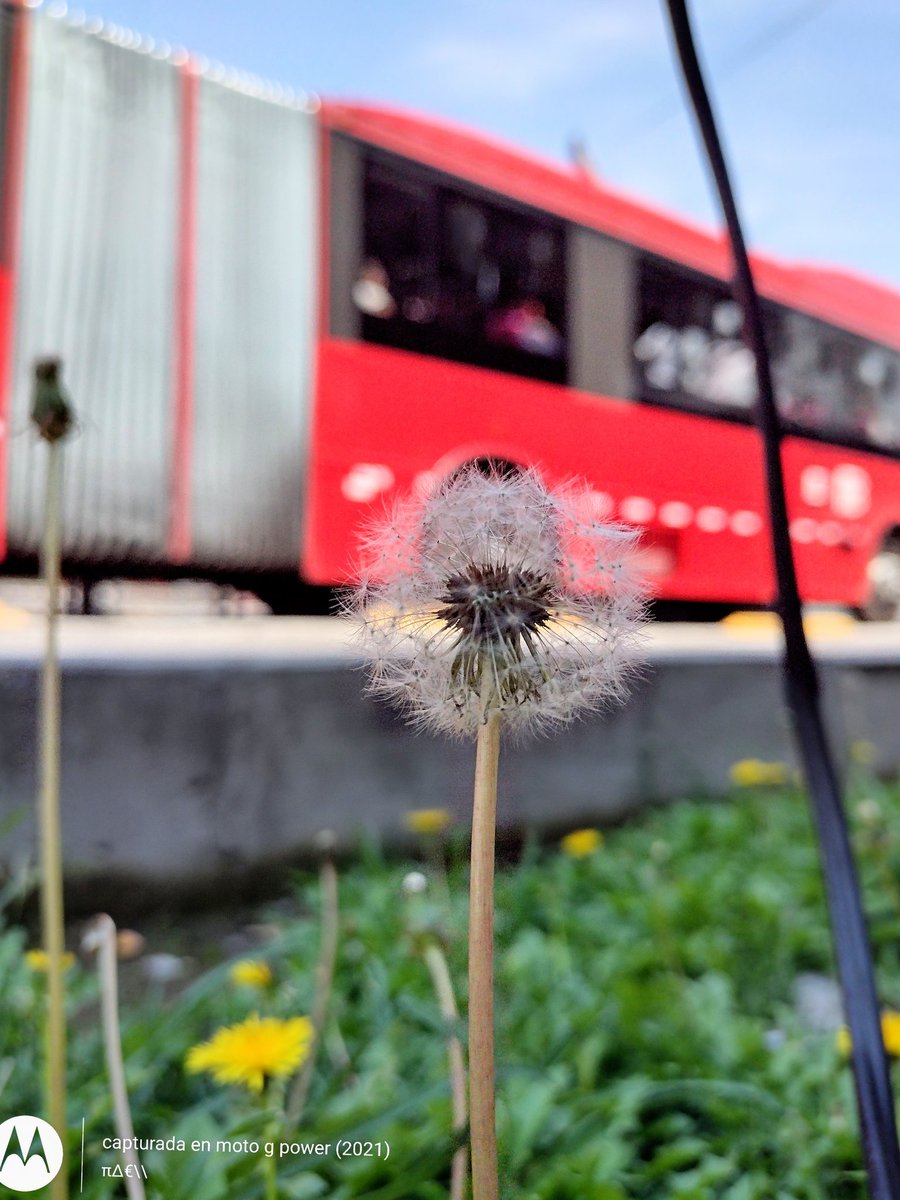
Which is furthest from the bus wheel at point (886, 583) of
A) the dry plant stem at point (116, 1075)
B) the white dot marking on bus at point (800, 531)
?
the dry plant stem at point (116, 1075)

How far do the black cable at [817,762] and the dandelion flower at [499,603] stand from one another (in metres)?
0.05

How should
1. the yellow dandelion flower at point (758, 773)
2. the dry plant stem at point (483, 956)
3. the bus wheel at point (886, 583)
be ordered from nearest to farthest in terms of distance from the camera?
the dry plant stem at point (483, 956) → the yellow dandelion flower at point (758, 773) → the bus wheel at point (886, 583)

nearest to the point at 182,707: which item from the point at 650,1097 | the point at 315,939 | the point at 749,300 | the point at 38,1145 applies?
the point at 315,939

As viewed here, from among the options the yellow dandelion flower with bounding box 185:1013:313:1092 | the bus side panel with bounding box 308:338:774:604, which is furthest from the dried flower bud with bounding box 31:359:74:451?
the bus side panel with bounding box 308:338:774:604

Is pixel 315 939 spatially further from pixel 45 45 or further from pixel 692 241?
pixel 692 241

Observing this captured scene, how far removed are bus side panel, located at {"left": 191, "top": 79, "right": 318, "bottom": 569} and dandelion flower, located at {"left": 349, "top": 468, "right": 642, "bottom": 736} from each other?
988 millimetres

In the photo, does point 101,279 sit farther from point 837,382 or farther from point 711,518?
point 837,382

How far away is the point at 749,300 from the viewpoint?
0.91 ft

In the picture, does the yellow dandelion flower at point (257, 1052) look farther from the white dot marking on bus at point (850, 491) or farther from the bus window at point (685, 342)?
the white dot marking on bus at point (850, 491)

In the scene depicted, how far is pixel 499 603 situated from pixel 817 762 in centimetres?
10

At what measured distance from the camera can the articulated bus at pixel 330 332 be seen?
57.6 inches

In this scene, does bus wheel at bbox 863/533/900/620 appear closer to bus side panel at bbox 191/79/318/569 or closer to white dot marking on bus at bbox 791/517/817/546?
bus side panel at bbox 191/79/318/569

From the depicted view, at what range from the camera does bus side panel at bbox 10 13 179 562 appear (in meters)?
1.42

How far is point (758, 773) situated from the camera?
185cm
